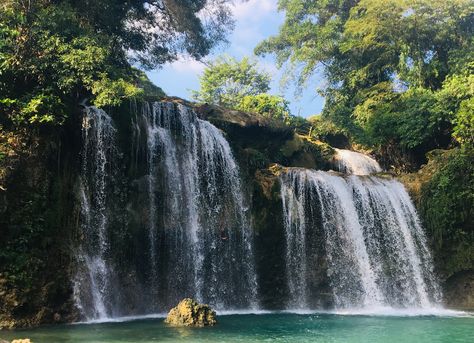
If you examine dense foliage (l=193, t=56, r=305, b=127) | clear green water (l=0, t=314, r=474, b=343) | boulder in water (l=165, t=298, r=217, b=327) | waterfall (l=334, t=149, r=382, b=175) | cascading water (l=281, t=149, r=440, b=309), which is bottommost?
clear green water (l=0, t=314, r=474, b=343)

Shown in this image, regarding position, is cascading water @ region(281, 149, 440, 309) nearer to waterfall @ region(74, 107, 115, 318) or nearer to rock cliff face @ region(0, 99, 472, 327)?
rock cliff face @ region(0, 99, 472, 327)

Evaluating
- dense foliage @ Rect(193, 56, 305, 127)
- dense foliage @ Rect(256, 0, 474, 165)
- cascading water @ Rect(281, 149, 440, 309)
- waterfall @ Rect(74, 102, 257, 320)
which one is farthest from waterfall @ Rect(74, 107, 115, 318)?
dense foliage @ Rect(193, 56, 305, 127)

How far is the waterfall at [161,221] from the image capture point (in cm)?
1270

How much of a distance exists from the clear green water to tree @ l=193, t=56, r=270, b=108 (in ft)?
104

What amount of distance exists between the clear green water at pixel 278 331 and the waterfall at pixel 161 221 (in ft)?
5.82

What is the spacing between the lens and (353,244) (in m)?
15.7

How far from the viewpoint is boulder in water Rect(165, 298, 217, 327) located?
10.2 metres

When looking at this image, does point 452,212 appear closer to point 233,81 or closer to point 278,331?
point 278,331

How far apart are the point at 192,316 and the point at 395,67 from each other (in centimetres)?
2098

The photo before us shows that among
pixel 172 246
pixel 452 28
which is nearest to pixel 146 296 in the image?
pixel 172 246

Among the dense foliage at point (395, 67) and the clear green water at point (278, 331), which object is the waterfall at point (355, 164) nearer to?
the dense foliage at point (395, 67)

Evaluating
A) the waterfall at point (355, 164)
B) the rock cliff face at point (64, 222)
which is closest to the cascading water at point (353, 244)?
the rock cliff face at point (64, 222)

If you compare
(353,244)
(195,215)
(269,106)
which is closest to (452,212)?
(353,244)

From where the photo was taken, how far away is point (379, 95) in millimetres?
24844
